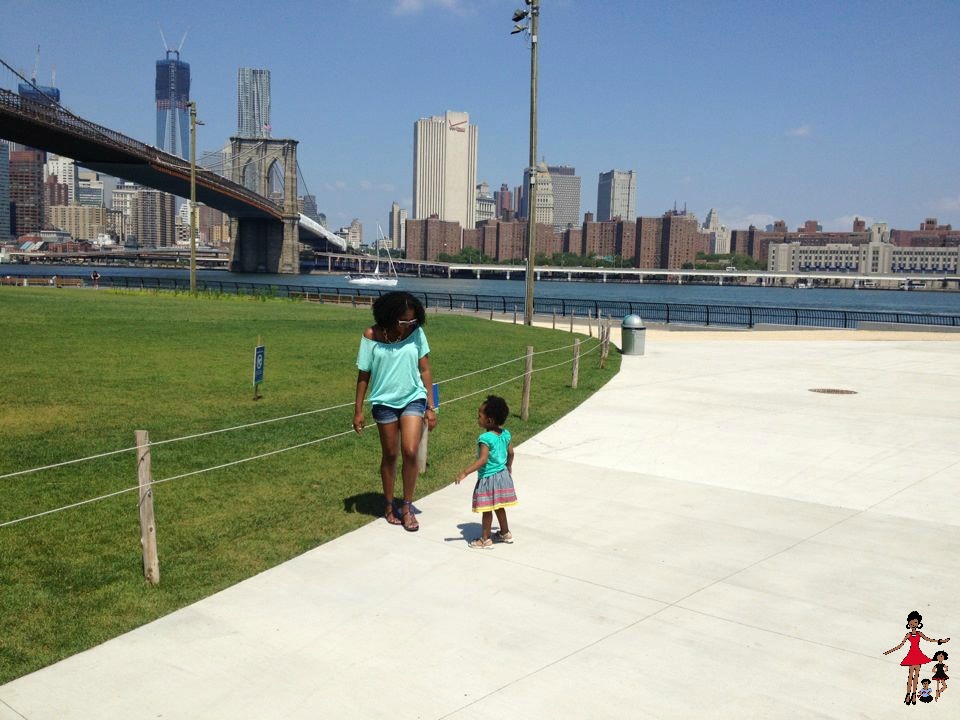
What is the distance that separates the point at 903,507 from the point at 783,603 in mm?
3093

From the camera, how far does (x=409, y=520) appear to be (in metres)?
7.15

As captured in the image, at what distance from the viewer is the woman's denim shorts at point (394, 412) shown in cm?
695

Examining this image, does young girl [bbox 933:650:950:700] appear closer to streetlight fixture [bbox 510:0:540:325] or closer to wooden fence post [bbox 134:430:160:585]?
wooden fence post [bbox 134:430:160:585]

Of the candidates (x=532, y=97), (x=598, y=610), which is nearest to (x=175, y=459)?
(x=598, y=610)

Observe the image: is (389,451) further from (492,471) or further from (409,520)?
(492,471)

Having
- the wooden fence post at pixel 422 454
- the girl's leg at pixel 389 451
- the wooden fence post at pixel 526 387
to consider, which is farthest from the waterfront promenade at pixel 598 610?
the wooden fence post at pixel 526 387

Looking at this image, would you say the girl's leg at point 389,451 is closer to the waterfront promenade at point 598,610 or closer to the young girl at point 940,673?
the waterfront promenade at point 598,610

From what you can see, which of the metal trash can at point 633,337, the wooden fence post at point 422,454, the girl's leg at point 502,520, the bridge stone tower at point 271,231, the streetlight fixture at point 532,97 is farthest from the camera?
the bridge stone tower at point 271,231

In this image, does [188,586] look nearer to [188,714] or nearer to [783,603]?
[188,714]

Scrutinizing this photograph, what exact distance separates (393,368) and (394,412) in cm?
37

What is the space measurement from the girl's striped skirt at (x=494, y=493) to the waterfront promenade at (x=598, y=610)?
1.16 feet

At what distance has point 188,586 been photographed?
5840mm

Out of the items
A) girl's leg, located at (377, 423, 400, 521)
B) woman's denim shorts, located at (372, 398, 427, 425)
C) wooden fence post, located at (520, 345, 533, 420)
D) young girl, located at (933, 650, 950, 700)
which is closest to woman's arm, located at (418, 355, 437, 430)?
woman's denim shorts, located at (372, 398, 427, 425)

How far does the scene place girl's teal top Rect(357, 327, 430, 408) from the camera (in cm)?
688
